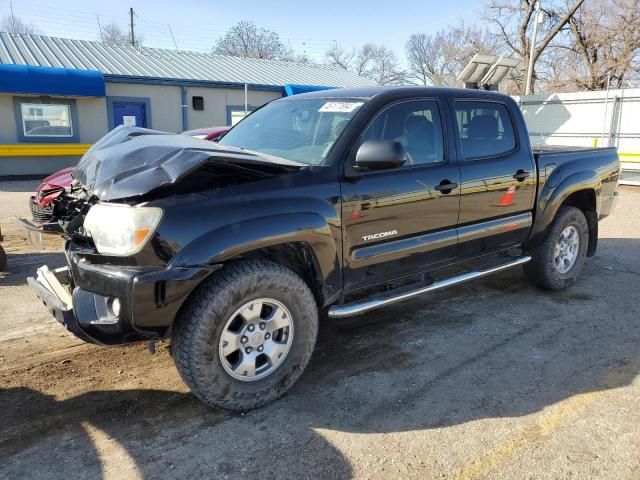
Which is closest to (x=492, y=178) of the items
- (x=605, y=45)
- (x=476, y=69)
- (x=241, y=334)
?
(x=241, y=334)

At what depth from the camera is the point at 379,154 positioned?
325 centimetres

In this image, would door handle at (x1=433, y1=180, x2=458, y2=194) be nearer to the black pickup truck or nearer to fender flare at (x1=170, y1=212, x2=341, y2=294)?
the black pickup truck

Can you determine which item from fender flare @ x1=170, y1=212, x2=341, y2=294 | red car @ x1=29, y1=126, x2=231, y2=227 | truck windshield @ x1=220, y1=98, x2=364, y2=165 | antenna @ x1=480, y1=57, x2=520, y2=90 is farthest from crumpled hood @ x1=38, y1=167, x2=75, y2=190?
antenna @ x1=480, y1=57, x2=520, y2=90

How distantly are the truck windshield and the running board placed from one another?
1009 millimetres

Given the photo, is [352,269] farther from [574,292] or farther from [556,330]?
[574,292]

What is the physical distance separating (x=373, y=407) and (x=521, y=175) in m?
2.62

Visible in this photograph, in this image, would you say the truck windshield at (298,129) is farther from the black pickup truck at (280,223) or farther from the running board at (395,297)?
→ the running board at (395,297)

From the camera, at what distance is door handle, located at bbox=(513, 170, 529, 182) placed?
4.56m

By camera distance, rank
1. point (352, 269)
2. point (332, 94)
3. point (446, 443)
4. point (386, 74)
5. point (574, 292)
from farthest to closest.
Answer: point (386, 74)
point (574, 292)
point (332, 94)
point (352, 269)
point (446, 443)

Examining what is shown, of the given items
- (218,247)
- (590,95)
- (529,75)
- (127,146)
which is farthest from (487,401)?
(529,75)

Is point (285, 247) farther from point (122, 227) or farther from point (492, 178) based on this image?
point (492, 178)

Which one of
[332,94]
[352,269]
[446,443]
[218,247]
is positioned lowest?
[446,443]

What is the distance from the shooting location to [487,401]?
3.25m

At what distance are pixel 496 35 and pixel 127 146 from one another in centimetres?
Result: 3461
